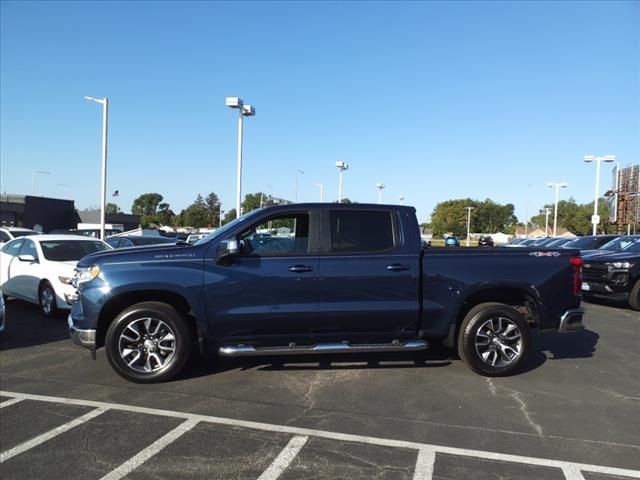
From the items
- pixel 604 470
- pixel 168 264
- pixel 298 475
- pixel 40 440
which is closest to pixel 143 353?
pixel 168 264

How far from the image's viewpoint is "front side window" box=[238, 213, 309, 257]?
554 centimetres

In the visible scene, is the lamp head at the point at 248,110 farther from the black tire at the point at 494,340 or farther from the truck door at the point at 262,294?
the black tire at the point at 494,340

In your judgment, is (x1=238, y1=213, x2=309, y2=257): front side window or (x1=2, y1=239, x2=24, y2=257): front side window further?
(x1=2, y1=239, x2=24, y2=257): front side window

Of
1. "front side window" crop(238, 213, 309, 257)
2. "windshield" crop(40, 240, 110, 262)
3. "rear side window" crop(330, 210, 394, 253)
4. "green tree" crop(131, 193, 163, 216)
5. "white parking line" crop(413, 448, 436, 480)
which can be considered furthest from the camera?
"green tree" crop(131, 193, 163, 216)

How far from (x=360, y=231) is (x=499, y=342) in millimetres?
2027

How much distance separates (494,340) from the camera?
19.0 feet

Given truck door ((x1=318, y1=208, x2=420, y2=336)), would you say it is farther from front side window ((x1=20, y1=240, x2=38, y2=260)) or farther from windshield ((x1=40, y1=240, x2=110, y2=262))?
front side window ((x1=20, y1=240, x2=38, y2=260))

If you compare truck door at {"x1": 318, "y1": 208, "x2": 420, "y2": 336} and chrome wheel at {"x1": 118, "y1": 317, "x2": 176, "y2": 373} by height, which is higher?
truck door at {"x1": 318, "y1": 208, "x2": 420, "y2": 336}

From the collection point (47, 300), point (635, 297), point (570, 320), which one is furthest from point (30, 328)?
point (635, 297)

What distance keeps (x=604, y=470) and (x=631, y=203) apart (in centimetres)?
5321

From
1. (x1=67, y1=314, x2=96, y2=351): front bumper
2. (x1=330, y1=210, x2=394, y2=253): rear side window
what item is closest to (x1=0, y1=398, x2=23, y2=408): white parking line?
(x1=67, y1=314, x2=96, y2=351): front bumper

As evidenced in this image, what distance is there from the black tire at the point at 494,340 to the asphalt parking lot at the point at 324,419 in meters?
0.21

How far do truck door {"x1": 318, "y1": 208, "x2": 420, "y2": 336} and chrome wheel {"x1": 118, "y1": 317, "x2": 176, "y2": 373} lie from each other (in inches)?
65.4

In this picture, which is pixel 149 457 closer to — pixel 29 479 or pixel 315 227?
pixel 29 479
